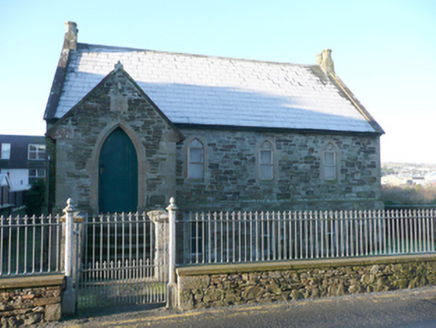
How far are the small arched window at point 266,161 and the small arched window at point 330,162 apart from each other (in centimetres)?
256

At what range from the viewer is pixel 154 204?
10.7 m

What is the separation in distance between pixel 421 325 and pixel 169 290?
459 cm

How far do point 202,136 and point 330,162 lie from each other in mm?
5982

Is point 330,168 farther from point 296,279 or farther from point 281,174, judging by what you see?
point 296,279

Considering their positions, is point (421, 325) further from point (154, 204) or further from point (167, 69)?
point (167, 69)

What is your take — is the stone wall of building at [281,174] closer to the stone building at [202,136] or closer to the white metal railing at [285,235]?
the stone building at [202,136]

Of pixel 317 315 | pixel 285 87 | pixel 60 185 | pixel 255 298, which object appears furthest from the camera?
pixel 285 87

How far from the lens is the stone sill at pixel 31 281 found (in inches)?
237

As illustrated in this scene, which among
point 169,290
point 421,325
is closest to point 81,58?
point 169,290

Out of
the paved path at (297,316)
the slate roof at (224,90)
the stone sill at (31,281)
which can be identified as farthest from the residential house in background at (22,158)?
the paved path at (297,316)

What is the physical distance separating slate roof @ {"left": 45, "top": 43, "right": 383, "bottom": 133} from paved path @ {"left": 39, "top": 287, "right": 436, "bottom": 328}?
27.2 ft

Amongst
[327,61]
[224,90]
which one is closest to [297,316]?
[224,90]

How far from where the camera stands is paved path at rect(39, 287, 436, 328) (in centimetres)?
615

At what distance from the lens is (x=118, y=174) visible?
1127cm
